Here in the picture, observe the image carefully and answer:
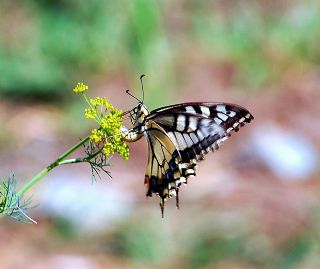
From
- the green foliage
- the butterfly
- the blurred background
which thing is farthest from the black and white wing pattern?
the green foliage

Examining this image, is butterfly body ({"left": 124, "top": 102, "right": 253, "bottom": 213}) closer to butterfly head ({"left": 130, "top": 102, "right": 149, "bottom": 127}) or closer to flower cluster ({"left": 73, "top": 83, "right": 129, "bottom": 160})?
butterfly head ({"left": 130, "top": 102, "right": 149, "bottom": 127})

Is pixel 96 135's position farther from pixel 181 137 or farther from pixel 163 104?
pixel 163 104

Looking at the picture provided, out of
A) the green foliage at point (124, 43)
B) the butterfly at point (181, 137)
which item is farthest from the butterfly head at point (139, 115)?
the green foliage at point (124, 43)

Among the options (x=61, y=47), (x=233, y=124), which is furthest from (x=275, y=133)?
(x=233, y=124)

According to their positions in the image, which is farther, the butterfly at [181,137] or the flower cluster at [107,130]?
the butterfly at [181,137]

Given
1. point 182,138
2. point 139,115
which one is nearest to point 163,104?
point 182,138

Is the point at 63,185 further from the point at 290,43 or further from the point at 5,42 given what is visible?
the point at 290,43

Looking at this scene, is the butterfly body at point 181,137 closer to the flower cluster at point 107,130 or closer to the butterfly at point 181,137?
the butterfly at point 181,137
